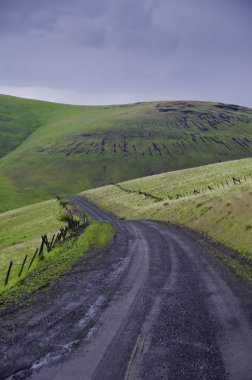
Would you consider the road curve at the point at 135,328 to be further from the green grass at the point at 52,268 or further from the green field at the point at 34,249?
the green field at the point at 34,249

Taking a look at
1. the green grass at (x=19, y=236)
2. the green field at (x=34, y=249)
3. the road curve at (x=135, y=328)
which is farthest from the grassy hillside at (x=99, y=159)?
the road curve at (x=135, y=328)

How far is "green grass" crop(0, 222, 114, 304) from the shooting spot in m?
14.5

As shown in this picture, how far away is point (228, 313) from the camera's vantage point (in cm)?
1117

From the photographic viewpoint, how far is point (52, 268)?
735 inches

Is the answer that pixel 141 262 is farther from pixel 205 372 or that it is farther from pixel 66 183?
pixel 66 183

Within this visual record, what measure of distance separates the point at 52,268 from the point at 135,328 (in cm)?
955

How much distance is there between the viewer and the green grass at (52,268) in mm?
14490

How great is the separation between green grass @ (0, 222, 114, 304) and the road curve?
0.89m

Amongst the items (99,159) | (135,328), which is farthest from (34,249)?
(99,159)

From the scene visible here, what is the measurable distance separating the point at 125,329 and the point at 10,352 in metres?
3.06

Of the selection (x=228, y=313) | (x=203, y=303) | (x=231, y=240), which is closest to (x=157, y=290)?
(x=203, y=303)

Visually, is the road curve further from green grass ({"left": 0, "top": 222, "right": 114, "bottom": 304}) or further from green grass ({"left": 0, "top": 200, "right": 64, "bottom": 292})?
green grass ({"left": 0, "top": 200, "right": 64, "bottom": 292})

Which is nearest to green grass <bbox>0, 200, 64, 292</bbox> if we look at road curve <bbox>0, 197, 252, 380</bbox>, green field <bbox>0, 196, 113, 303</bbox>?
green field <bbox>0, 196, 113, 303</bbox>

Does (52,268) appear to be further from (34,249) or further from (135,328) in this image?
(34,249)
